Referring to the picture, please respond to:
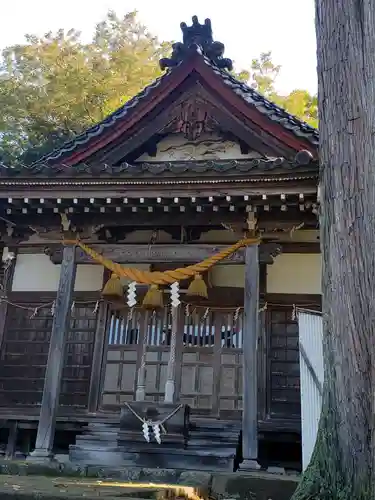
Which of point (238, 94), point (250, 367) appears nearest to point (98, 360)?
point (250, 367)

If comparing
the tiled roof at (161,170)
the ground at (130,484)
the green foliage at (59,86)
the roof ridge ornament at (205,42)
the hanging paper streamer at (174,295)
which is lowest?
the ground at (130,484)

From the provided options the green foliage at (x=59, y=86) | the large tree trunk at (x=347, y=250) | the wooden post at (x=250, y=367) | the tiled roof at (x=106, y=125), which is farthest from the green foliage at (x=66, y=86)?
the large tree trunk at (x=347, y=250)

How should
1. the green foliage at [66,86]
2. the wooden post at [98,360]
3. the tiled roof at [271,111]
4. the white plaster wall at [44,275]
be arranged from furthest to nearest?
1. the green foliage at [66,86]
2. the white plaster wall at [44,275]
3. the tiled roof at [271,111]
4. the wooden post at [98,360]

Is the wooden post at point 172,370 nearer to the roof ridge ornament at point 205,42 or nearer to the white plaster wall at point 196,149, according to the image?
the white plaster wall at point 196,149

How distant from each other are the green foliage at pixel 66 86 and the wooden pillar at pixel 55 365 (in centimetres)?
964

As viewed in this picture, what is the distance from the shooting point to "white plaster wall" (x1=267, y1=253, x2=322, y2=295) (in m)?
9.52

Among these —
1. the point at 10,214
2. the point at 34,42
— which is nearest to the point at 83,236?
the point at 10,214

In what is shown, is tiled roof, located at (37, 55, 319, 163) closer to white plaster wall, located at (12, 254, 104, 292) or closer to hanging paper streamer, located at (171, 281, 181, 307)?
→ white plaster wall, located at (12, 254, 104, 292)

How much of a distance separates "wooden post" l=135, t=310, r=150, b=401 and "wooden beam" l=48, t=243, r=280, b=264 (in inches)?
53.2

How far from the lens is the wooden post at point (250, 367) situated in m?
7.57

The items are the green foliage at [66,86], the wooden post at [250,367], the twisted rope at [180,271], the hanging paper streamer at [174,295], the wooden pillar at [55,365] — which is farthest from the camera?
the green foliage at [66,86]

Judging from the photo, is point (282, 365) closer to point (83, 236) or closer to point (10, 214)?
point (83, 236)

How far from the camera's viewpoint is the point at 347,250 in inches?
180

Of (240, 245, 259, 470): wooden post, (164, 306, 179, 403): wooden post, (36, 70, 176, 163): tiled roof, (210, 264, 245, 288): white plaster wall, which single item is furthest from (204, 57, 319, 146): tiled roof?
(164, 306, 179, 403): wooden post
